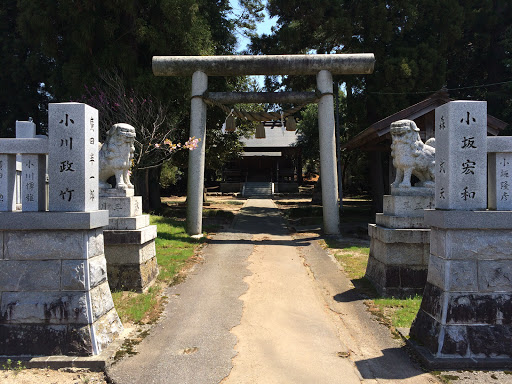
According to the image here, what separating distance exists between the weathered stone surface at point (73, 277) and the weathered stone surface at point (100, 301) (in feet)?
0.55

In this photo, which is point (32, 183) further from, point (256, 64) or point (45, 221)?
point (256, 64)

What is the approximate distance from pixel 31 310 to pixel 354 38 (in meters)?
14.4

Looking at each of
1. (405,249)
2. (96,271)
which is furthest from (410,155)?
(96,271)

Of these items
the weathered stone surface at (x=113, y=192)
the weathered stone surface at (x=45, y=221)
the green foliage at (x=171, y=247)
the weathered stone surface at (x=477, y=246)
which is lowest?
the green foliage at (x=171, y=247)

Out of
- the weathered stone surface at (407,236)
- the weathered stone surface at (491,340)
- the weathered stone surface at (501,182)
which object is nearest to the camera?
the weathered stone surface at (491,340)

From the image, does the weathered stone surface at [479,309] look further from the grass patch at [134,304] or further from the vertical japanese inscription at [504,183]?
the grass patch at [134,304]

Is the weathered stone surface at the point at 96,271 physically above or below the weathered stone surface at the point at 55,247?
below

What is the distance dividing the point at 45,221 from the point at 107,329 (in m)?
1.44

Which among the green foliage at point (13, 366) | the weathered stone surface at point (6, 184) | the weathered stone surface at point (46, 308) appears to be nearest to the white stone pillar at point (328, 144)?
the weathered stone surface at point (46, 308)

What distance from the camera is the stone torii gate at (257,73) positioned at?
10.7 metres

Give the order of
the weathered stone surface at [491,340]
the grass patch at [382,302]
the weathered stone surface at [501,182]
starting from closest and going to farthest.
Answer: the weathered stone surface at [491,340], the weathered stone surface at [501,182], the grass patch at [382,302]

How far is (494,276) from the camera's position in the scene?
4.15 meters

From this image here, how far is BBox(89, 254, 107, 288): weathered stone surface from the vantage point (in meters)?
4.25

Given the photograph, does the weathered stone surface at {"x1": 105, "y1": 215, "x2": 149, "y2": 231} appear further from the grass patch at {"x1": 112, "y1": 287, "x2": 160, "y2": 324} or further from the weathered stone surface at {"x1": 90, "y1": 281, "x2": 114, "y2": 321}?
the weathered stone surface at {"x1": 90, "y1": 281, "x2": 114, "y2": 321}
